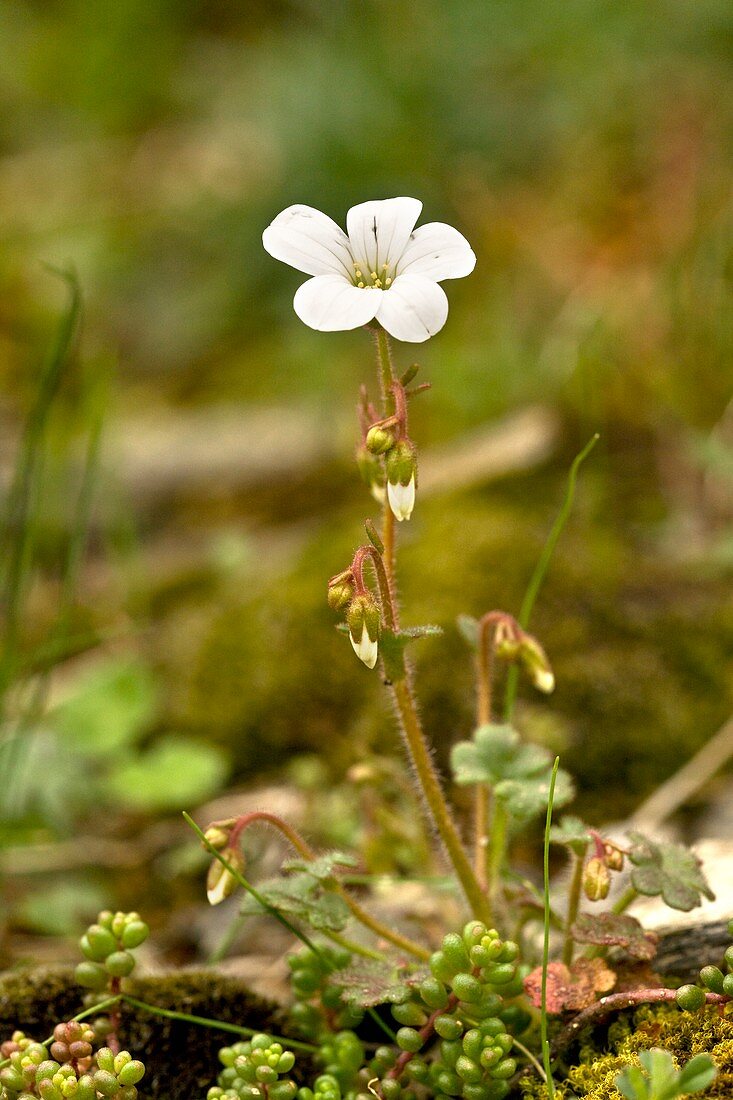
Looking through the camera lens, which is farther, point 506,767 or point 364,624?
point 506,767

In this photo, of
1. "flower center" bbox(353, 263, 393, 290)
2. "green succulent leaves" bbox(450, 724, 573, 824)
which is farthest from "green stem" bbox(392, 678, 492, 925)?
"flower center" bbox(353, 263, 393, 290)

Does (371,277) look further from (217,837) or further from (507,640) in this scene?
(217,837)

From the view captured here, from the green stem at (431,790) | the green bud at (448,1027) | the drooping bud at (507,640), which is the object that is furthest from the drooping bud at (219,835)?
the drooping bud at (507,640)

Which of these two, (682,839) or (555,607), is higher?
(555,607)

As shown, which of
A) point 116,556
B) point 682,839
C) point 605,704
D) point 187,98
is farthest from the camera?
point 187,98

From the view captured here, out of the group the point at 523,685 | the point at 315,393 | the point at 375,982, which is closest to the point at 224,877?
the point at 375,982

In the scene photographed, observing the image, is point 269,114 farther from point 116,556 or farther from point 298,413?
point 116,556

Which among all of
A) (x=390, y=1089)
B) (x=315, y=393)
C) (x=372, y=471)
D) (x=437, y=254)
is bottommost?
(x=390, y=1089)

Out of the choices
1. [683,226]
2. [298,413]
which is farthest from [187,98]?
[683,226]
